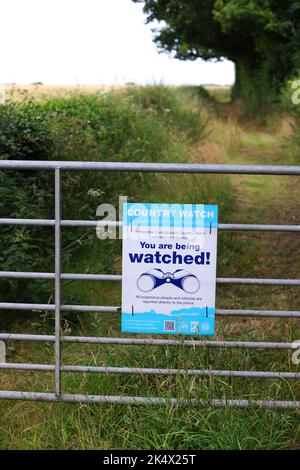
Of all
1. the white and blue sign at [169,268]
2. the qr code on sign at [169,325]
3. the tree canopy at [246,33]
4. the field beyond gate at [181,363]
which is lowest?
the field beyond gate at [181,363]

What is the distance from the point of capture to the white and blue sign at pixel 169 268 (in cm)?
352

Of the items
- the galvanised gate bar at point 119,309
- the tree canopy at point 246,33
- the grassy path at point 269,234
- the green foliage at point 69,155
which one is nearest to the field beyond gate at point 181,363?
the galvanised gate bar at point 119,309

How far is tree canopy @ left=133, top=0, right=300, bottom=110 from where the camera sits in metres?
21.8

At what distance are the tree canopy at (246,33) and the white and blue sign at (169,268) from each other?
Answer: 18.4 meters

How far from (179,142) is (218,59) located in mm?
27882

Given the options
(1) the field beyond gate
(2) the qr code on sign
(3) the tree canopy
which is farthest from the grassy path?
(3) the tree canopy

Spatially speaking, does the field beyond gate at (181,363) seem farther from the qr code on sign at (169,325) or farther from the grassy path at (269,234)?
the grassy path at (269,234)

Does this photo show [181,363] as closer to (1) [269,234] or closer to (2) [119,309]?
(2) [119,309]

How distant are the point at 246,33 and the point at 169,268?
23106mm

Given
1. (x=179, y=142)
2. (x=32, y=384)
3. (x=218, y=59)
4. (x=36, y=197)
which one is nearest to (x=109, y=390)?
(x=32, y=384)

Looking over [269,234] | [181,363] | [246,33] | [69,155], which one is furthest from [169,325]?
[246,33]

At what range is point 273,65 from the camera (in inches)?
942

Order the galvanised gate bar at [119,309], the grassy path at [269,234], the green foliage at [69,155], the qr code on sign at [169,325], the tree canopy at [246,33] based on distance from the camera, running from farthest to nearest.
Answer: the tree canopy at [246,33]
the grassy path at [269,234]
the green foliage at [69,155]
the qr code on sign at [169,325]
the galvanised gate bar at [119,309]

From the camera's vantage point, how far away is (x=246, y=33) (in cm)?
2495
